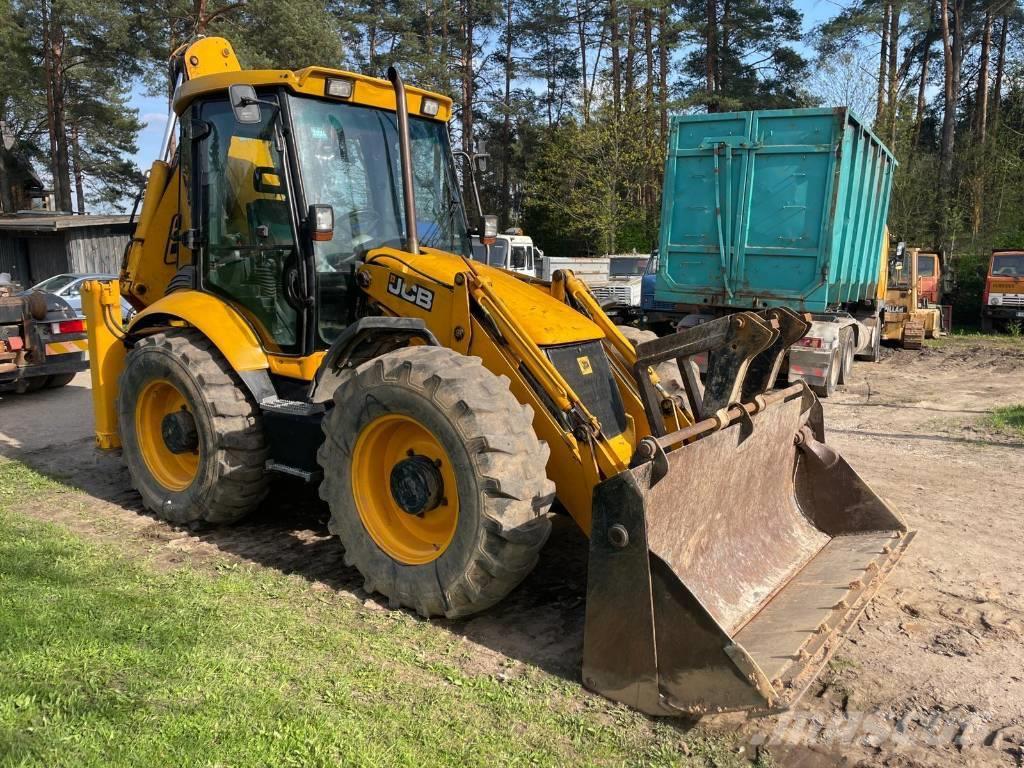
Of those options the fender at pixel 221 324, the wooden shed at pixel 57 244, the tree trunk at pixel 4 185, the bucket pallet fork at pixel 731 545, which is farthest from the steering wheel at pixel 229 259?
the tree trunk at pixel 4 185

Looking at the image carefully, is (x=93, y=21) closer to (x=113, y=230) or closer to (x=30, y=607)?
(x=113, y=230)

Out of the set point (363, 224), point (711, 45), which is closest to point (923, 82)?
point (711, 45)

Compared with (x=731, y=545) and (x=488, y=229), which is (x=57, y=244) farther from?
(x=731, y=545)

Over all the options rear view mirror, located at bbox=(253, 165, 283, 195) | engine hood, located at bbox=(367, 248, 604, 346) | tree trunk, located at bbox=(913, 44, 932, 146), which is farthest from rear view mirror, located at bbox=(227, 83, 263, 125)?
tree trunk, located at bbox=(913, 44, 932, 146)

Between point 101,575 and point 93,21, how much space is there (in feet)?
78.7

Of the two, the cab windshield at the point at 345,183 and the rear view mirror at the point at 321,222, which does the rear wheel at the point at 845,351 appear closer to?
the cab windshield at the point at 345,183

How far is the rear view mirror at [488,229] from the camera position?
5.58 m

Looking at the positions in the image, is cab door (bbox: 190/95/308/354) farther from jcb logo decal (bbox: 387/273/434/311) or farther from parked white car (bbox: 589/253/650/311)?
parked white car (bbox: 589/253/650/311)

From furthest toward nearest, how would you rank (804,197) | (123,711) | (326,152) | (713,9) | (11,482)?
(713,9)
(804,197)
(11,482)
(326,152)
(123,711)

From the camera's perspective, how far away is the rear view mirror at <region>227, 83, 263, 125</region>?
4.23 metres

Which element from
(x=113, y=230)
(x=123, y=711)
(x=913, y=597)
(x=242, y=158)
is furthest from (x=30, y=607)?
(x=113, y=230)

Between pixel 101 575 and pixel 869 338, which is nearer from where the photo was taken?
pixel 101 575

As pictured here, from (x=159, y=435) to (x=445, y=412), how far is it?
2.77m

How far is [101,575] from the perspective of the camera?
4.31 meters
